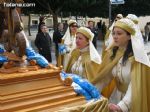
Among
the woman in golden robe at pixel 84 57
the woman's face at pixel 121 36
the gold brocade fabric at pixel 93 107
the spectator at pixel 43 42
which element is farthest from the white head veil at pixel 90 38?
the spectator at pixel 43 42

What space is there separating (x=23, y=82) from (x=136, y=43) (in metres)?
1.58

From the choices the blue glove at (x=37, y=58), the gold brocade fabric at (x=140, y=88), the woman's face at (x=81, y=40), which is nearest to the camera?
the blue glove at (x=37, y=58)

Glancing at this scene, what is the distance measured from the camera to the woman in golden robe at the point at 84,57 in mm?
4746

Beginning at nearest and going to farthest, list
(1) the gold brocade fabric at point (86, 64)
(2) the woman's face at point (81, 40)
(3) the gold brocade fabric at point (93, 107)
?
1. (3) the gold brocade fabric at point (93, 107)
2. (1) the gold brocade fabric at point (86, 64)
3. (2) the woman's face at point (81, 40)

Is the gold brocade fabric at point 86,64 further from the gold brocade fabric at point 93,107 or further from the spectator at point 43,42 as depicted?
the spectator at point 43,42

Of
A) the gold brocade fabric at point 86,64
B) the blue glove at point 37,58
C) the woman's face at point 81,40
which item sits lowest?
the gold brocade fabric at point 86,64

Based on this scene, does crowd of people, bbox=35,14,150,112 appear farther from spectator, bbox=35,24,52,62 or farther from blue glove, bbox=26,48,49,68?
spectator, bbox=35,24,52,62

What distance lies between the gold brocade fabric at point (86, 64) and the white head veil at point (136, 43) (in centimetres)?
92

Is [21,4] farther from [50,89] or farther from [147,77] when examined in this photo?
[147,77]

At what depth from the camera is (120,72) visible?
389 cm

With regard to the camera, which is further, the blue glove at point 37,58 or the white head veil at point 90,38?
the white head veil at point 90,38

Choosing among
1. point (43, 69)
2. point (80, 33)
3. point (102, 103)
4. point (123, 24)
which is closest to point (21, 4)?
point (43, 69)

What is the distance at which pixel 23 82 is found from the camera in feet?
8.16

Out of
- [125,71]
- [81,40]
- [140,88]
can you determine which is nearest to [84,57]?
[81,40]
